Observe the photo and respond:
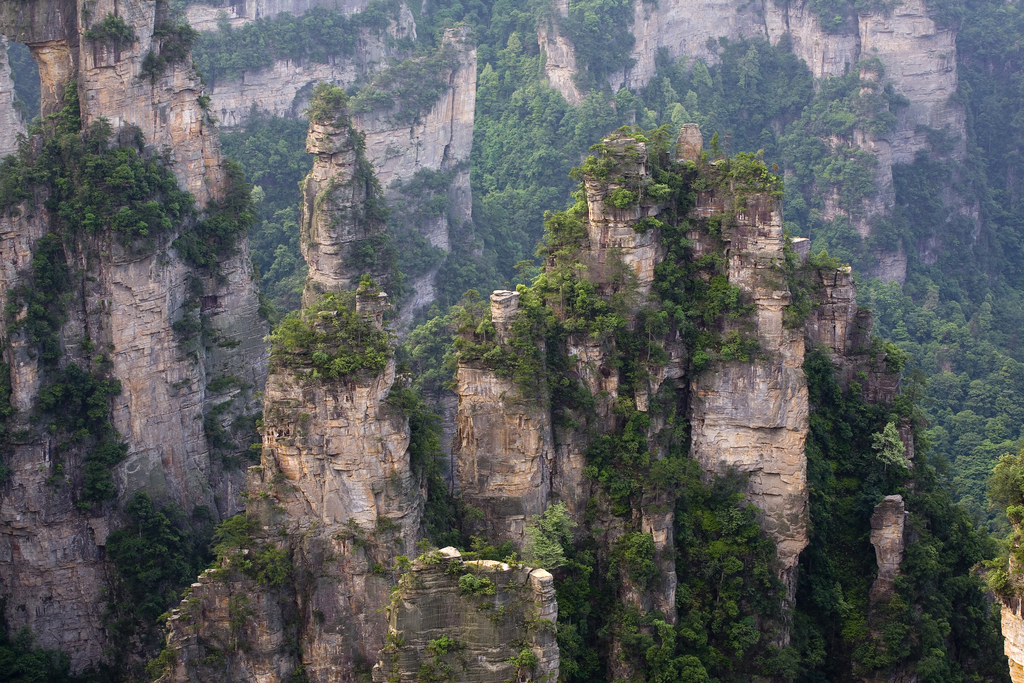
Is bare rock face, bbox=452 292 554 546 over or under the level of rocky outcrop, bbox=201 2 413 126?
under

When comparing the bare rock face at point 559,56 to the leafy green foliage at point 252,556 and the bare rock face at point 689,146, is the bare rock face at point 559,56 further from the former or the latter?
the leafy green foliage at point 252,556

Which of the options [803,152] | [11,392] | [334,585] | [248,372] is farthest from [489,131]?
[334,585]

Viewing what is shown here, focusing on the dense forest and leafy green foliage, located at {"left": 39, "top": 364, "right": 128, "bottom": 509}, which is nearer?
the dense forest

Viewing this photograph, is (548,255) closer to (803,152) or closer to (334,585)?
(334,585)

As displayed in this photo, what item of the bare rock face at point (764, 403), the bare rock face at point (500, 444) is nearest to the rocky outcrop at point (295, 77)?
the bare rock face at point (500, 444)

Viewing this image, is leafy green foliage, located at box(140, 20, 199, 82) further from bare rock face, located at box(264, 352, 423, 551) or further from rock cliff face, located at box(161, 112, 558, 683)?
bare rock face, located at box(264, 352, 423, 551)

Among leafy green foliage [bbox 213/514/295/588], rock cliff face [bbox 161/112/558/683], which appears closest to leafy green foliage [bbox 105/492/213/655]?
rock cliff face [bbox 161/112/558/683]
